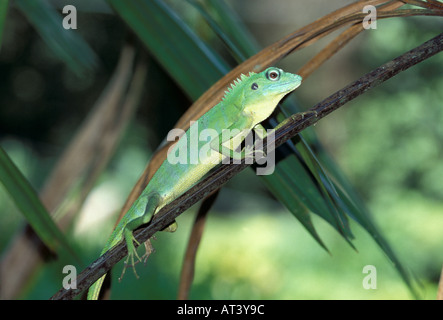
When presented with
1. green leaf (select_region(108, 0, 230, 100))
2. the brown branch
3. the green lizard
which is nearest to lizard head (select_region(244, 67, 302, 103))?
the green lizard

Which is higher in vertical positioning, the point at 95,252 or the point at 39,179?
the point at 39,179

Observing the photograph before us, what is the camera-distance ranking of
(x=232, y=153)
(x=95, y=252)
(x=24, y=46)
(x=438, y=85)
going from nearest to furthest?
(x=232, y=153) → (x=95, y=252) → (x=438, y=85) → (x=24, y=46)

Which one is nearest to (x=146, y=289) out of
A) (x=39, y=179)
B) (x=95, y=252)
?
(x=95, y=252)

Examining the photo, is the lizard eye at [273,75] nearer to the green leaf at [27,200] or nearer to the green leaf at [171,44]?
the green leaf at [171,44]

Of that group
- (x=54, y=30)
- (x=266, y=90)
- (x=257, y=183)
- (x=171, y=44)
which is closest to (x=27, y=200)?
(x=171, y=44)

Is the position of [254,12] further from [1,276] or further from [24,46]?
[1,276]

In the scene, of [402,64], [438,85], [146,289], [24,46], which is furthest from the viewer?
[24,46]

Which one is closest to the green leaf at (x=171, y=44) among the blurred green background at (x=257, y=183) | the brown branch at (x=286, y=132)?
the brown branch at (x=286, y=132)
